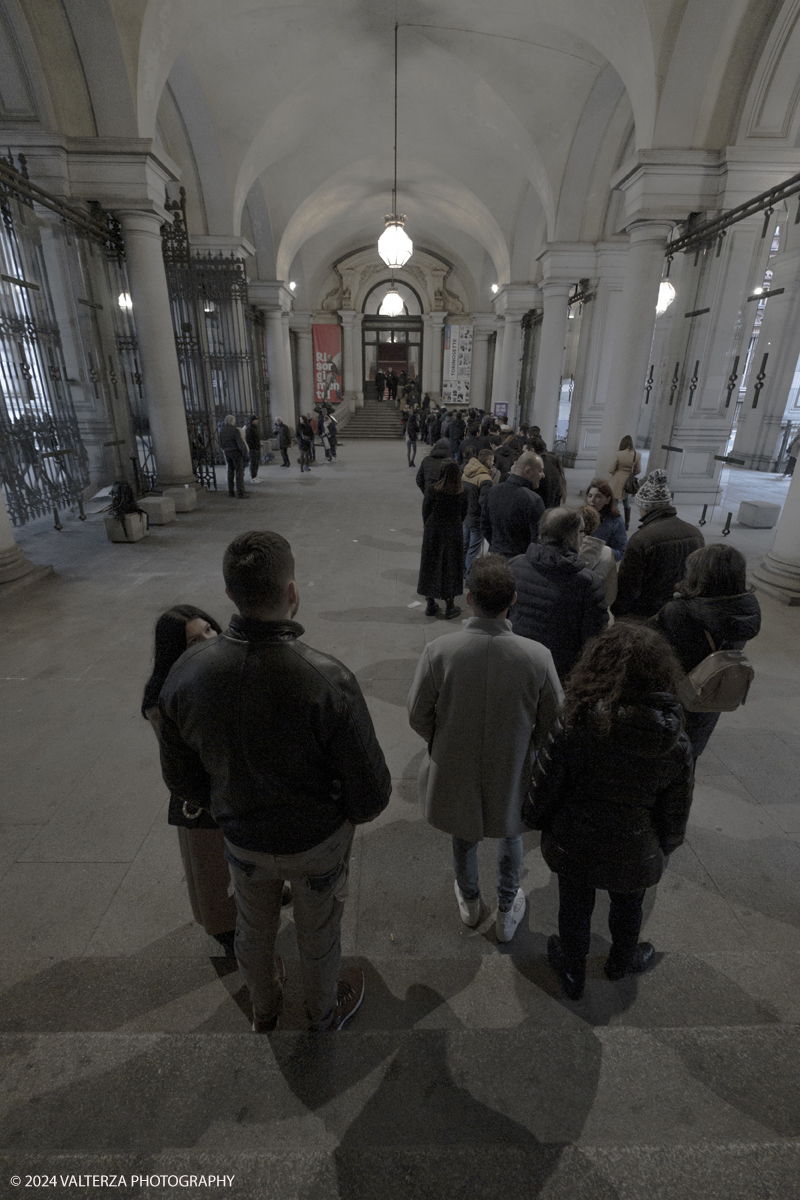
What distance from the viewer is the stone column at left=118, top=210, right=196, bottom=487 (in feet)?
27.7

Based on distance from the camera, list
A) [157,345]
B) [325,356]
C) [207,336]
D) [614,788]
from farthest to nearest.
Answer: [325,356], [207,336], [157,345], [614,788]

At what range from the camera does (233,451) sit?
1012 centimetres

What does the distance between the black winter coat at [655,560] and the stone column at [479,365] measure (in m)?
24.8

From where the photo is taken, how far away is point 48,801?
2.94 meters

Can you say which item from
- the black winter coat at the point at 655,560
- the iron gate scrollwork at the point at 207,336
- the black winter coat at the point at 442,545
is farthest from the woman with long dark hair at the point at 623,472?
the iron gate scrollwork at the point at 207,336

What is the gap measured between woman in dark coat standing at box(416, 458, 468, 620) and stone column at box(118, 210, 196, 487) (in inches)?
250

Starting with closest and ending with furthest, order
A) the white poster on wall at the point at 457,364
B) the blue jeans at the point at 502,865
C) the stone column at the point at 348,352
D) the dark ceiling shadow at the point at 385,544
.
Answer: the blue jeans at the point at 502,865 < the dark ceiling shadow at the point at 385,544 < the stone column at the point at 348,352 < the white poster on wall at the point at 457,364

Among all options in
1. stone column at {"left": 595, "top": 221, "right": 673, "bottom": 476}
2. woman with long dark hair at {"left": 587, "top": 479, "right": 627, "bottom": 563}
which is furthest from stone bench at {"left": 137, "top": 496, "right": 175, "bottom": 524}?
stone column at {"left": 595, "top": 221, "right": 673, "bottom": 476}

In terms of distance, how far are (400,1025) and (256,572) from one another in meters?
1.59

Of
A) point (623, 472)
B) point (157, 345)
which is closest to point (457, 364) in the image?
point (157, 345)

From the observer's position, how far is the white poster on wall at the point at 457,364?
27891mm

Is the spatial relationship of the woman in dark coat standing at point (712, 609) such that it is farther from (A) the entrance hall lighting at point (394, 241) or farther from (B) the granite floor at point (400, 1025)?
(A) the entrance hall lighting at point (394, 241)

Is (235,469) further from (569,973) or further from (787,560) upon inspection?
(569,973)

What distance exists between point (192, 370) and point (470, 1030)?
12888 millimetres
